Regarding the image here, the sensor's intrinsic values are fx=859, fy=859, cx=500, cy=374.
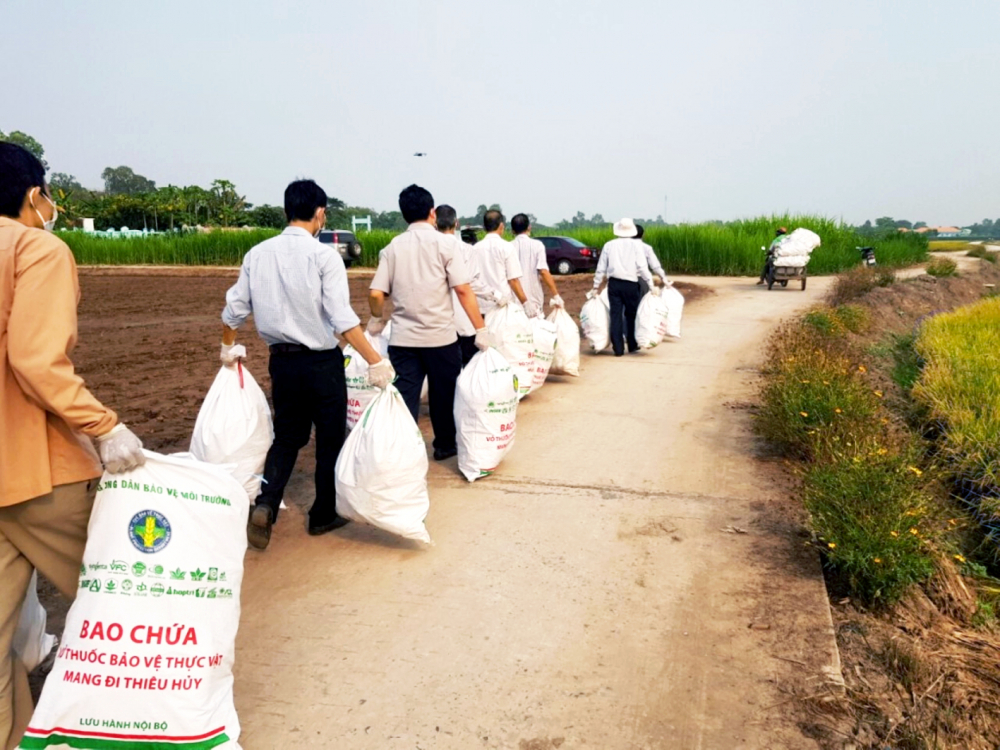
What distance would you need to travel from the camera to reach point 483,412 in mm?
5465

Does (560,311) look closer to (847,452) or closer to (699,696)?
(847,452)

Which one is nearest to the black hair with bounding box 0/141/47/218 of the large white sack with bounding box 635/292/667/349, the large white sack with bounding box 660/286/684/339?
the large white sack with bounding box 635/292/667/349

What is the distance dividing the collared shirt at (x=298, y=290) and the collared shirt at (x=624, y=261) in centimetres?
583

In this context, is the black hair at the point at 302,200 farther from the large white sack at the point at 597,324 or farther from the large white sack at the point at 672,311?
the large white sack at the point at 672,311

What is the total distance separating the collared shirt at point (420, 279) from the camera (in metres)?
5.44

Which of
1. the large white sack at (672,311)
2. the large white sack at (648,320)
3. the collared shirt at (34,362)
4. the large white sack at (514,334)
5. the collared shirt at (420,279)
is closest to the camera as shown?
the collared shirt at (34,362)

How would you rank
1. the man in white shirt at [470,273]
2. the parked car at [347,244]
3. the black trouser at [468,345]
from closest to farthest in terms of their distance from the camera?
1. the man in white shirt at [470,273]
2. the black trouser at [468,345]
3. the parked car at [347,244]

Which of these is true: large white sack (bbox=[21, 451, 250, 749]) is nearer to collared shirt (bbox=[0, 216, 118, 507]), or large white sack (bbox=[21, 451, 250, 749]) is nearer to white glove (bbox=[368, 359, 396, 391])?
collared shirt (bbox=[0, 216, 118, 507])

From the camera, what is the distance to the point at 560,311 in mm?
8656

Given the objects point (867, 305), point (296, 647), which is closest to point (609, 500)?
point (296, 647)

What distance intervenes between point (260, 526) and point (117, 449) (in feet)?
6.33

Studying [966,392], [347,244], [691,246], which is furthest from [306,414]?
[347,244]

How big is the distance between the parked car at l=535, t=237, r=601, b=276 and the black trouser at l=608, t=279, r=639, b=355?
17178 mm

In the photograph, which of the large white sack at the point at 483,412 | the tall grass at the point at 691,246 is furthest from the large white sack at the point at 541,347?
the tall grass at the point at 691,246
